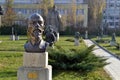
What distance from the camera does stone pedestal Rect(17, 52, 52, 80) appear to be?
8.41 m

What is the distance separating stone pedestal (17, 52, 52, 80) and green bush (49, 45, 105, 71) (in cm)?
437

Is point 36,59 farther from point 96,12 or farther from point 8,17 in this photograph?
point 96,12

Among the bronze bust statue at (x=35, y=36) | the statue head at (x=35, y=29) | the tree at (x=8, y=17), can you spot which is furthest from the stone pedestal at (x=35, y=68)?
the tree at (x=8, y=17)

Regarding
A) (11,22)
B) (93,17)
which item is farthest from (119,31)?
(11,22)

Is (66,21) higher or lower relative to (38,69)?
lower

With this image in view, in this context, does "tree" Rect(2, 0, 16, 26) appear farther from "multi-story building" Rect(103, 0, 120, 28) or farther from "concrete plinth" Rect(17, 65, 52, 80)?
"concrete plinth" Rect(17, 65, 52, 80)

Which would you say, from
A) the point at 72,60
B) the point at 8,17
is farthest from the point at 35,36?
the point at 8,17

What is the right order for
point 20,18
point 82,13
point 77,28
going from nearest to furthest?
point 77,28 < point 20,18 < point 82,13

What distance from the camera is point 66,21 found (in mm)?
73625

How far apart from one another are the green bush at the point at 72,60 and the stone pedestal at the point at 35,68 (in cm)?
437

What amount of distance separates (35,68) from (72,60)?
4.83 m

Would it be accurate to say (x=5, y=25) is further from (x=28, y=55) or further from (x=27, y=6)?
(x=28, y=55)

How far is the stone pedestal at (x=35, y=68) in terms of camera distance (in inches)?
331

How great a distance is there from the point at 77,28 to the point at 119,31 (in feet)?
28.0
